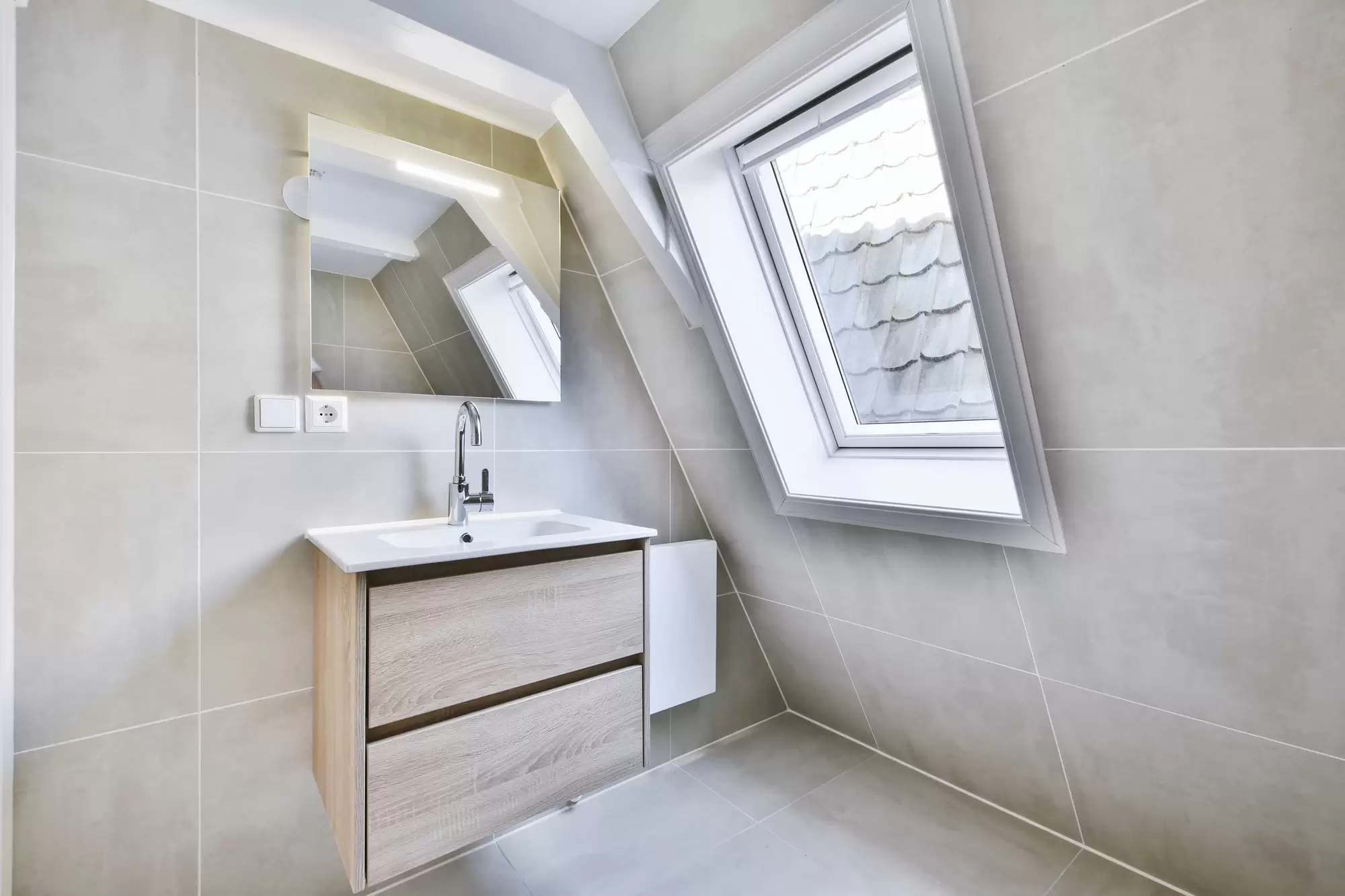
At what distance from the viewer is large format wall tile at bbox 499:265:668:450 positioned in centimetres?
179

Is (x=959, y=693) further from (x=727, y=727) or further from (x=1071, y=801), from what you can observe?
(x=727, y=727)

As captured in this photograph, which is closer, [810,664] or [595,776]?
[595,776]

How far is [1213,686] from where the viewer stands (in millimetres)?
1198

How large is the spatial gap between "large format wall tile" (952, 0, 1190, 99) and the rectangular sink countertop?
1102 millimetres

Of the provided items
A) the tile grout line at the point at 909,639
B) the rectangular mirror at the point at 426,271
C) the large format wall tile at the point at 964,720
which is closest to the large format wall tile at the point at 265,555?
the rectangular mirror at the point at 426,271

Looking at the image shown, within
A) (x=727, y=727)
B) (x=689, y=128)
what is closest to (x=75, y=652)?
(x=689, y=128)

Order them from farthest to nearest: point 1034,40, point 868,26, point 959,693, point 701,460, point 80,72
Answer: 1. point 701,460
2. point 959,693
3. point 80,72
4. point 868,26
5. point 1034,40

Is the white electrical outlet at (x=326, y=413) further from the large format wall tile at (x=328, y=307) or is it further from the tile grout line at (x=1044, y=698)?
the tile grout line at (x=1044, y=698)

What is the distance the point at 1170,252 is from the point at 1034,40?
38 cm

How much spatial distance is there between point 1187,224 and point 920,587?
102 centimetres

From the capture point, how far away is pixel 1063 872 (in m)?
1.54

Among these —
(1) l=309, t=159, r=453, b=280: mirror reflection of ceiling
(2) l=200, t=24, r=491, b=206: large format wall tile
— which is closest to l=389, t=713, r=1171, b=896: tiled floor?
(1) l=309, t=159, r=453, b=280: mirror reflection of ceiling

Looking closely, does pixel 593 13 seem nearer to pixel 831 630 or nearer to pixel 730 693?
pixel 831 630

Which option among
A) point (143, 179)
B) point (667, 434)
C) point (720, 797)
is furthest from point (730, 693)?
point (143, 179)
